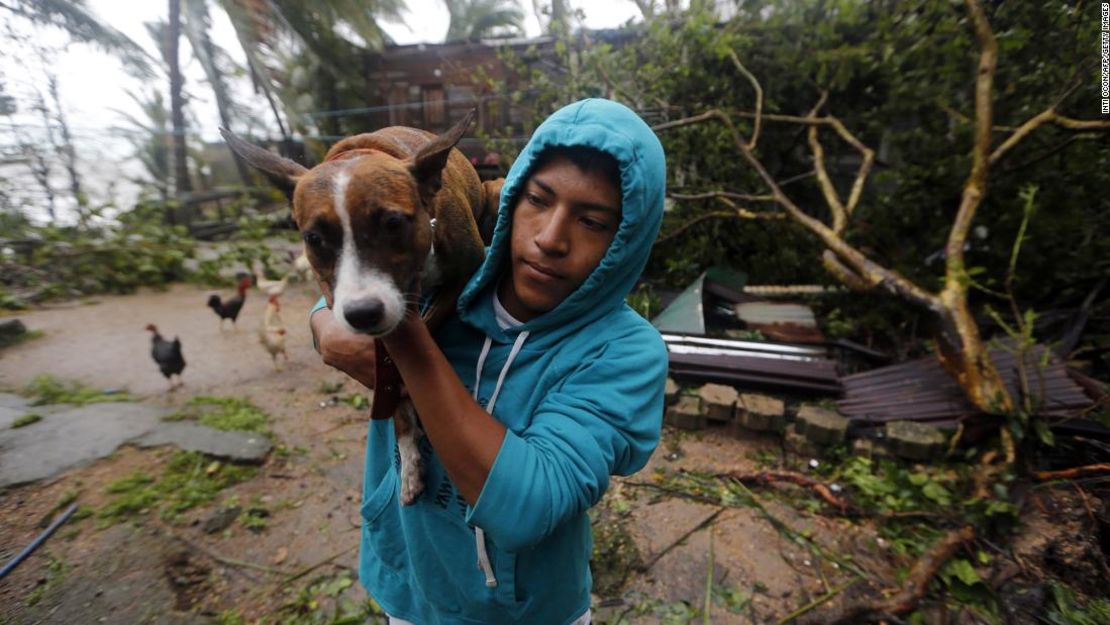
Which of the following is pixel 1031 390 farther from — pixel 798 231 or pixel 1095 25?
pixel 798 231

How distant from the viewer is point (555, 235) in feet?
3.51

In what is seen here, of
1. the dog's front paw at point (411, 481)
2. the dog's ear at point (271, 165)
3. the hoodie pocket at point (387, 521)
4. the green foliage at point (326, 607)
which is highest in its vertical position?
the dog's ear at point (271, 165)

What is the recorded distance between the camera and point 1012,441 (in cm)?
325

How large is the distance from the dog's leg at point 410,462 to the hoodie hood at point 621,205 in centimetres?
39

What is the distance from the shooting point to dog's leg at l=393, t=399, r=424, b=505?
4.20ft

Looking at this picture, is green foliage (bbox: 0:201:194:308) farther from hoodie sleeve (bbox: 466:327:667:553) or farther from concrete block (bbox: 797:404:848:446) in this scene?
concrete block (bbox: 797:404:848:446)

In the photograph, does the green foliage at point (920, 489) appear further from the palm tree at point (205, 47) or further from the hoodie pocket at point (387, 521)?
the palm tree at point (205, 47)

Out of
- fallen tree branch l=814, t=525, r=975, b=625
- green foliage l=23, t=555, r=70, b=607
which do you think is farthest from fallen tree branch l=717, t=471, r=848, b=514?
green foliage l=23, t=555, r=70, b=607

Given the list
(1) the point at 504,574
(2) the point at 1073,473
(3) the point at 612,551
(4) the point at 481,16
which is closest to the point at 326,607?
(3) the point at 612,551

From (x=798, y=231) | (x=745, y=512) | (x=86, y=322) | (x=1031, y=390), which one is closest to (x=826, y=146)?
(x=798, y=231)

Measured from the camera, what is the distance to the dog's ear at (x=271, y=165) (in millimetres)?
1308

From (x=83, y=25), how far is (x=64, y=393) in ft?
24.7

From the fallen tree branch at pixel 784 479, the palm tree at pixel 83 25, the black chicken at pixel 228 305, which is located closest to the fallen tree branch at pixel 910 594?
the fallen tree branch at pixel 784 479

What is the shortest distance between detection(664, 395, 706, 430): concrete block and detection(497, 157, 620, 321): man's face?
10.7 feet
